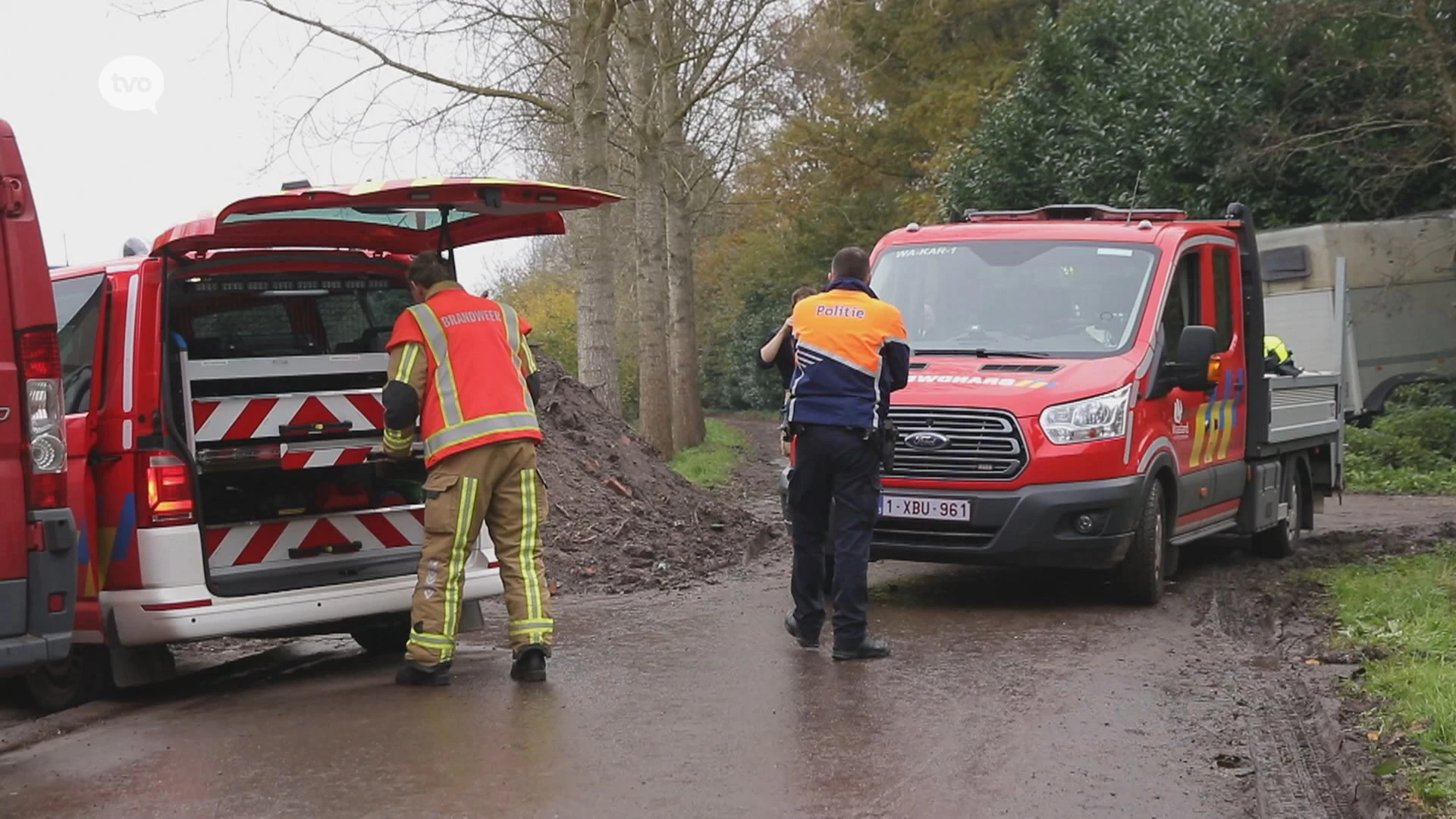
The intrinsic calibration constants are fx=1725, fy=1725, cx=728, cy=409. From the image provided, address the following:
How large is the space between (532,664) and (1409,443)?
1615cm

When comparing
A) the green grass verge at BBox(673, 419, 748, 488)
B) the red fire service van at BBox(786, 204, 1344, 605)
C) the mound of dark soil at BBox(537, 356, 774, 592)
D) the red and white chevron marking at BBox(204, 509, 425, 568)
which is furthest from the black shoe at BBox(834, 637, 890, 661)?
the green grass verge at BBox(673, 419, 748, 488)

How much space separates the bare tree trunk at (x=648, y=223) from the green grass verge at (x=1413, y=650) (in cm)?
1189

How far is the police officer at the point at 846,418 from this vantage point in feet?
26.9

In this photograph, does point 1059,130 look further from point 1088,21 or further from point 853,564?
point 853,564

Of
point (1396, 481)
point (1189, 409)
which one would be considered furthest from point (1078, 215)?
point (1396, 481)

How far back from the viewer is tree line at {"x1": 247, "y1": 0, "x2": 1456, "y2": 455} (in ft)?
66.0

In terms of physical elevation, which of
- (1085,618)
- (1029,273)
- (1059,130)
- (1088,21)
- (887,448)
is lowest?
(1085,618)

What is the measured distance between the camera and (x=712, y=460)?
24.7 meters

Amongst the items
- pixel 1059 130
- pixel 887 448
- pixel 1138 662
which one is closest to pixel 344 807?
pixel 887 448

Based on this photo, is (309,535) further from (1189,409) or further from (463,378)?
(1189,409)

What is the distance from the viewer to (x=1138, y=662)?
8.20 metres

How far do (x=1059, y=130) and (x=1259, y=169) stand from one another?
14.4 ft

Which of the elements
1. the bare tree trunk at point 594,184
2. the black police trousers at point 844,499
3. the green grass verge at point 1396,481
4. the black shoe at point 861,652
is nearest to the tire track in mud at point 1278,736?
the black shoe at point 861,652

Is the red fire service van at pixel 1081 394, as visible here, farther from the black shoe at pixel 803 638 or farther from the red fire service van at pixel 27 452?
the red fire service van at pixel 27 452
